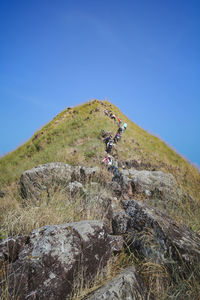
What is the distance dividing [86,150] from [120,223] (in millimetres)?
9897

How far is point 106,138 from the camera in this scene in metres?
15.5

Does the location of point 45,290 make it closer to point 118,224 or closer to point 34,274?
point 34,274

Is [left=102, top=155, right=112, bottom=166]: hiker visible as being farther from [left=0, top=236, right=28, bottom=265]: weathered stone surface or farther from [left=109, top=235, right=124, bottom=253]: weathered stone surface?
[left=0, top=236, right=28, bottom=265]: weathered stone surface

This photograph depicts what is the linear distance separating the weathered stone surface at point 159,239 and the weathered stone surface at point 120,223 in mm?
126

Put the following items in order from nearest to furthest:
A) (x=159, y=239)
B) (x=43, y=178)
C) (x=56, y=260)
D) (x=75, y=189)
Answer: (x=56, y=260) → (x=159, y=239) → (x=75, y=189) → (x=43, y=178)

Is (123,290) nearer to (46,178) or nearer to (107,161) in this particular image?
(46,178)

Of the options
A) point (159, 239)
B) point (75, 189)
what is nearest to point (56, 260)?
point (159, 239)

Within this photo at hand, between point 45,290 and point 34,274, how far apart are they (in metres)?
0.26

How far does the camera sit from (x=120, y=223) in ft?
14.8

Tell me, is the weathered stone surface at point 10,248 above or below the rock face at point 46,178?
below

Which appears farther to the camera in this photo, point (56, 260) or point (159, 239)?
point (159, 239)

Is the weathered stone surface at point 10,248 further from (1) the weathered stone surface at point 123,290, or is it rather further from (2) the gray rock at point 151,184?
(2) the gray rock at point 151,184

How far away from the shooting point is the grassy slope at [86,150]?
44.1 ft

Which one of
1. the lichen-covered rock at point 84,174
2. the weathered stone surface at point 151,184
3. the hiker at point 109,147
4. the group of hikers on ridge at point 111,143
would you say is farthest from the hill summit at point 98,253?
the hiker at point 109,147
